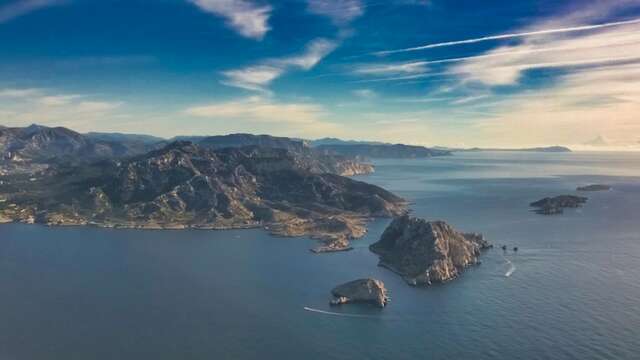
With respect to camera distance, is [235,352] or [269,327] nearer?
[235,352]

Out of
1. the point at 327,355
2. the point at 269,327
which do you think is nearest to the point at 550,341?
the point at 327,355

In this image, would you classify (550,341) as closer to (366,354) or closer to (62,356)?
(366,354)

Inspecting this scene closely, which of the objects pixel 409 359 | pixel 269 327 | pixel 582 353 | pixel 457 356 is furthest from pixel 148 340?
pixel 582 353

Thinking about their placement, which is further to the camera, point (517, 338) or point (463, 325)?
point (463, 325)

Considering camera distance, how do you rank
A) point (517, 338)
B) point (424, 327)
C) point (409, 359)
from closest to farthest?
1. point (409, 359)
2. point (517, 338)
3. point (424, 327)

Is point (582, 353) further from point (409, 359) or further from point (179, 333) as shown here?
point (179, 333)

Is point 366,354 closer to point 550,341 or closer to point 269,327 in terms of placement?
point 269,327

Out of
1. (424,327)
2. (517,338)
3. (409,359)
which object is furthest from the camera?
(424,327)

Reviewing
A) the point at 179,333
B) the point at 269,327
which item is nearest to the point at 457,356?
the point at 269,327
